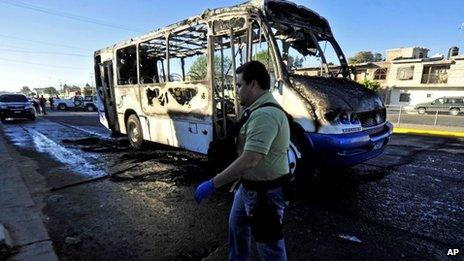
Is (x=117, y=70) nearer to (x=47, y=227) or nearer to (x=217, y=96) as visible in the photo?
(x=217, y=96)

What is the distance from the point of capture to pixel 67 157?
793cm

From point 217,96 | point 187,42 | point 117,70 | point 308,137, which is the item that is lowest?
point 308,137

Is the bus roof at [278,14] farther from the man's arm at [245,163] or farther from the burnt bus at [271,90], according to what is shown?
the man's arm at [245,163]

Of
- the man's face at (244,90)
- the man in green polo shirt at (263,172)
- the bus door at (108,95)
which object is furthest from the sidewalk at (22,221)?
the bus door at (108,95)

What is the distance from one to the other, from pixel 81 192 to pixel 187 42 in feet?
13.0

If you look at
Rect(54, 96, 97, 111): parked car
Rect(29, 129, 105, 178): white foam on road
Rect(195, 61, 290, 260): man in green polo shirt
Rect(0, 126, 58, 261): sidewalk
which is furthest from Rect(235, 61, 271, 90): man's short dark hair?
Rect(54, 96, 97, 111): parked car

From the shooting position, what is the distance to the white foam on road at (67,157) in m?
6.46

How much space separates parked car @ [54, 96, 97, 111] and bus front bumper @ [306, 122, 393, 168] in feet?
118

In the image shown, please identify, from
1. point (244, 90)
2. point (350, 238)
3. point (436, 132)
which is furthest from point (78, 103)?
point (244, 90)

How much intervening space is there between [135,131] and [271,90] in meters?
5.04

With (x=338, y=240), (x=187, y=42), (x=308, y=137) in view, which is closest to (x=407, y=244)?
(x=338, y=240)

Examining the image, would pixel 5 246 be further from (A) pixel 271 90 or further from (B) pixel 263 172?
(A) pixel 271 90

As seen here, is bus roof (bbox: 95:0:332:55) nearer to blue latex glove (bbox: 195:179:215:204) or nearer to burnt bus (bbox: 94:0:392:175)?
burnt bus (bbox: 94:0:392:175)

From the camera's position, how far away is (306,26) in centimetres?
568
